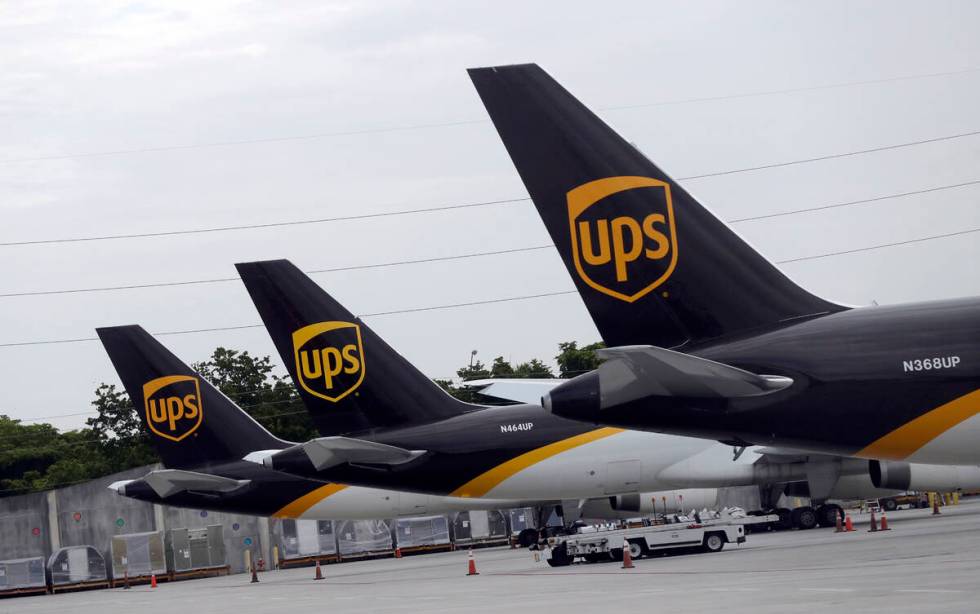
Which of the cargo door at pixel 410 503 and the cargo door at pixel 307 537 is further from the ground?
the cargo door at pixel 410 503

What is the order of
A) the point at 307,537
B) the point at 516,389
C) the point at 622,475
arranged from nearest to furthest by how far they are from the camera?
the point at 622,475, the point at 516,389, the point at 307,537

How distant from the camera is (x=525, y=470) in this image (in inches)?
1236

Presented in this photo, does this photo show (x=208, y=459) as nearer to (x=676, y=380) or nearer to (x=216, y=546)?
(x=216, y=546)

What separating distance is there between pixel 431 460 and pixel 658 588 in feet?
32.0

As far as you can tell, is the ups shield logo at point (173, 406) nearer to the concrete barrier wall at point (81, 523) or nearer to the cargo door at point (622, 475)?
the cargo door at point (622, 475)

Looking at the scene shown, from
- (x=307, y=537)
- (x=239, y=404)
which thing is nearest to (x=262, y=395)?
(x=239, y=404)

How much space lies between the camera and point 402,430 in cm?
3119

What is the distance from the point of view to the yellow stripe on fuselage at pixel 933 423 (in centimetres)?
1444

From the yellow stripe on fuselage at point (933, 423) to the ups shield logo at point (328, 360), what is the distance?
61.9ft

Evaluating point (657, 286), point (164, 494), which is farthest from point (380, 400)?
point (657, 286)

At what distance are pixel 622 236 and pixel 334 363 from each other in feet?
57.1

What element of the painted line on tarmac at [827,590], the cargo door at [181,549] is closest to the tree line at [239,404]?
the cargo door at [181,549]

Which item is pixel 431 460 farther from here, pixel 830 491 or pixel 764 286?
pixel 764 286

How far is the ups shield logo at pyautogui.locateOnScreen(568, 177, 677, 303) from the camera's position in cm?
1540
